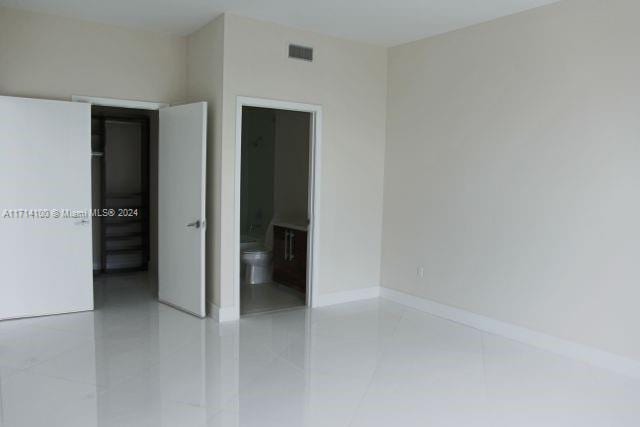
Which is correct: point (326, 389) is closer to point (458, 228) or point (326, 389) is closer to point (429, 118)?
point (458, 228)

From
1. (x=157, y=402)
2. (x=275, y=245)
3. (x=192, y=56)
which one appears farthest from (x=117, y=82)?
(x=157, y=402)

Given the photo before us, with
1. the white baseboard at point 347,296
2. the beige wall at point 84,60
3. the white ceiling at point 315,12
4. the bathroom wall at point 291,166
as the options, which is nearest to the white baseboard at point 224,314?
the white baseboard at point 347,296

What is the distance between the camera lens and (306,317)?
16.2 feet

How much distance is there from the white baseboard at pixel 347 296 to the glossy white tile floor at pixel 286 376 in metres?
0.52

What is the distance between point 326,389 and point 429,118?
2982 mm

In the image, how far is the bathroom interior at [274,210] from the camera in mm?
5777

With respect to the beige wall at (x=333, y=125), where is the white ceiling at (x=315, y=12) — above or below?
above

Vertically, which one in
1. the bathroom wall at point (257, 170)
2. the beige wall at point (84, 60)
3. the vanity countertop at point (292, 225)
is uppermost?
the beige wall at point (84, 60)

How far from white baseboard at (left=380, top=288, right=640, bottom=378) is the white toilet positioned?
1.61 meters

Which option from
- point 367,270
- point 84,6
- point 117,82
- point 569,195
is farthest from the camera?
point 367,270

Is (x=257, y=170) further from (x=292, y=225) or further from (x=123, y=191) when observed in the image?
(x=123, y=191)

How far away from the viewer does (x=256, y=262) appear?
20.3 ft

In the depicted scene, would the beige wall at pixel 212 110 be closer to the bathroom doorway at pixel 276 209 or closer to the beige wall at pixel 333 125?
the beige wall at pixel 333 125

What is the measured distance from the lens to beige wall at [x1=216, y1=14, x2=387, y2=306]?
464 cm
